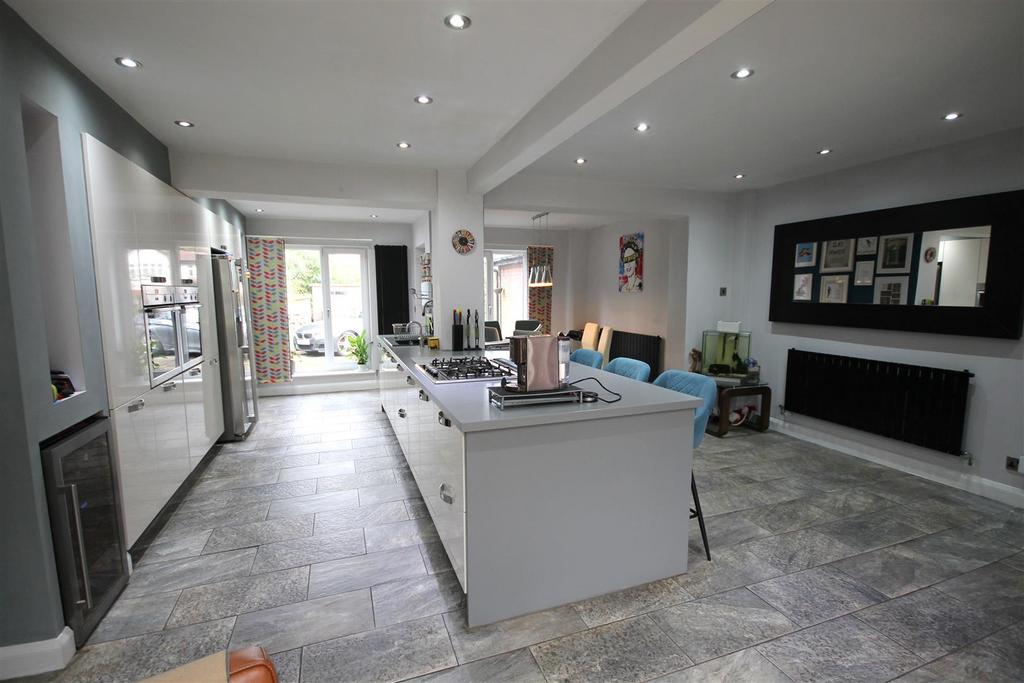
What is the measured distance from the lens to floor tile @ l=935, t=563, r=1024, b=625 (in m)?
2.07

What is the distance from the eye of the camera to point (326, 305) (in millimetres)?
6848

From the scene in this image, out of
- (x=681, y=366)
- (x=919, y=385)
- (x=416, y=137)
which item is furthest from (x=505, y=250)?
(x=919, y=385)

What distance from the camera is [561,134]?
8.26 ft

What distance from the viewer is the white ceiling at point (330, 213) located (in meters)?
5.39

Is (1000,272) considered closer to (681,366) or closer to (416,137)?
(681,366)

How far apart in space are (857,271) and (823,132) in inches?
58.5

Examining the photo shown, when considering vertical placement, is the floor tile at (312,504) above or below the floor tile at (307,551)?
above

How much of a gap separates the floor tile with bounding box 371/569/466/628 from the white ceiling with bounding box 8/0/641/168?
2501mm

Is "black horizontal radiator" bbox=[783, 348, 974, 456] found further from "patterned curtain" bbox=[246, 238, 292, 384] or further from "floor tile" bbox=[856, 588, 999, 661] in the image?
"patterned curtain" bbox=[246, 238, 292, 384]

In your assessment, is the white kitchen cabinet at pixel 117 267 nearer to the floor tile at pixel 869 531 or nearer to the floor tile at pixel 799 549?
the floor tile at pixel 799 549

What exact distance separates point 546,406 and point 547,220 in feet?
17.3

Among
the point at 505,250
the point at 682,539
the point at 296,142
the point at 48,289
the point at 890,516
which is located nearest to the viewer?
the point at 48,289

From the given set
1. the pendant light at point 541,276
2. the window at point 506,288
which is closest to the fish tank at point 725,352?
the pendant light at point 541,276

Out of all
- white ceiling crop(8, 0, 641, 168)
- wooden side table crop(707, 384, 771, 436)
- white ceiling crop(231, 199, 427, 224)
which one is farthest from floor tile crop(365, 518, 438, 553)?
white ceiling crop(231, 199, 427, 224)
